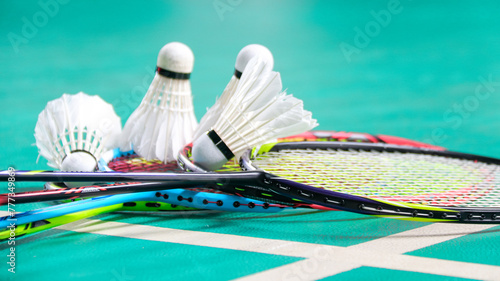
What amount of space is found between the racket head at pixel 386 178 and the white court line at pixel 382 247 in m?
0.09

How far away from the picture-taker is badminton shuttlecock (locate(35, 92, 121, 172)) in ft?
7.30

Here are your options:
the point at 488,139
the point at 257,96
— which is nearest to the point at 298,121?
the point at 257,96

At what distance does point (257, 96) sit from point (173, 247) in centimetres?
64

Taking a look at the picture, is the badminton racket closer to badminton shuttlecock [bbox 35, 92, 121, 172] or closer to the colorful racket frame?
the colorful racket frame

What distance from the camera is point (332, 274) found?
1552mm

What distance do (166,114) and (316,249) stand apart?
1031 mm

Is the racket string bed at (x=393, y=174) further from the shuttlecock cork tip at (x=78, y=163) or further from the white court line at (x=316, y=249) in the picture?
the shuttlecock cork tip at (x=78, y=163)

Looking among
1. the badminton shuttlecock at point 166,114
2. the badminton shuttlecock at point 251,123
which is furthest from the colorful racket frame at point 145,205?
Result: the badminton shuttlecock at point 166,114

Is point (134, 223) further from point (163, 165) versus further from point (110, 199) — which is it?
point (163, 165)

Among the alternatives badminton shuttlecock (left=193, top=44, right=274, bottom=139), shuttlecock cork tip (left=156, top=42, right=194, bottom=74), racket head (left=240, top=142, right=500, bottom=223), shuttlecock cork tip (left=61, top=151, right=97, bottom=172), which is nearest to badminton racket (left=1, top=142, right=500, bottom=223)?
racket head (left=240, top=142, right=500, bottom=223)

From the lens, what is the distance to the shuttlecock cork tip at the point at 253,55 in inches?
90.4

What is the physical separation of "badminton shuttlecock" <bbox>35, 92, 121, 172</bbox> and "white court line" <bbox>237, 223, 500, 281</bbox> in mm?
955

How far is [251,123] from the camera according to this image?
6.90 ft

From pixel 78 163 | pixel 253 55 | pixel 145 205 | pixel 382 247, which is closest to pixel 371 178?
pixel 382 247
